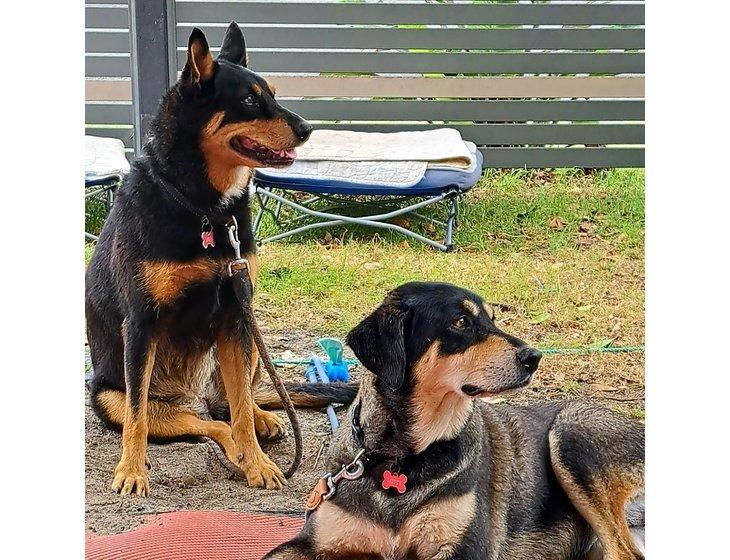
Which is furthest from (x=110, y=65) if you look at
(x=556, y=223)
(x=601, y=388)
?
(x=601, y=388)

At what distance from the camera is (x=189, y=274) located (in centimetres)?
234

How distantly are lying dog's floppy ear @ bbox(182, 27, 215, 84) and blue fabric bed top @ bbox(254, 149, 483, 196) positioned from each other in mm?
309

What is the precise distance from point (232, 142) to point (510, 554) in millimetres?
1272

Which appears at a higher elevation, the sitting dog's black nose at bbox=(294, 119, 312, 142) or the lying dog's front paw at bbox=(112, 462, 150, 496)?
the sitting dog's black nose at bbox=(294, 119, 312, 142)

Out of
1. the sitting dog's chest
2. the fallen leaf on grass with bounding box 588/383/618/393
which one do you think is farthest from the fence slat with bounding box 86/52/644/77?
the fallen leaf on grass with bounding box 588/383/618/393

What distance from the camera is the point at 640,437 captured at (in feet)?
7.80

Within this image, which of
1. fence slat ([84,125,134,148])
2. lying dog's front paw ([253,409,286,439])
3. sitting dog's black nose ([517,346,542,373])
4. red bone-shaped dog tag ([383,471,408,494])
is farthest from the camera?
lying dog's front paw ([253,409,286,439])

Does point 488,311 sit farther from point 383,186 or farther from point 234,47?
point 234,47

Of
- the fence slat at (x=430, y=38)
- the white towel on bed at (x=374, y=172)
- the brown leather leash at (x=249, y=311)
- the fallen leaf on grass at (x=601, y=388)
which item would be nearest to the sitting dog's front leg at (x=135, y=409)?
the brown leather leash at (x=249, y=311)

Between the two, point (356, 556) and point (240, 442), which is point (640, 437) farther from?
point (240, 442)

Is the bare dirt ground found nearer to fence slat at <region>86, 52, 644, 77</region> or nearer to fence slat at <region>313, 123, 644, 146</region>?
fence slat at <region>313, 123, 644, 146</region>

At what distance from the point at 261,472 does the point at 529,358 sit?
2.89 ft

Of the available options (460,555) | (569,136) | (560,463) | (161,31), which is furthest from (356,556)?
(161,31)

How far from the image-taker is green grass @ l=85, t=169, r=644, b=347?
2.41 m
